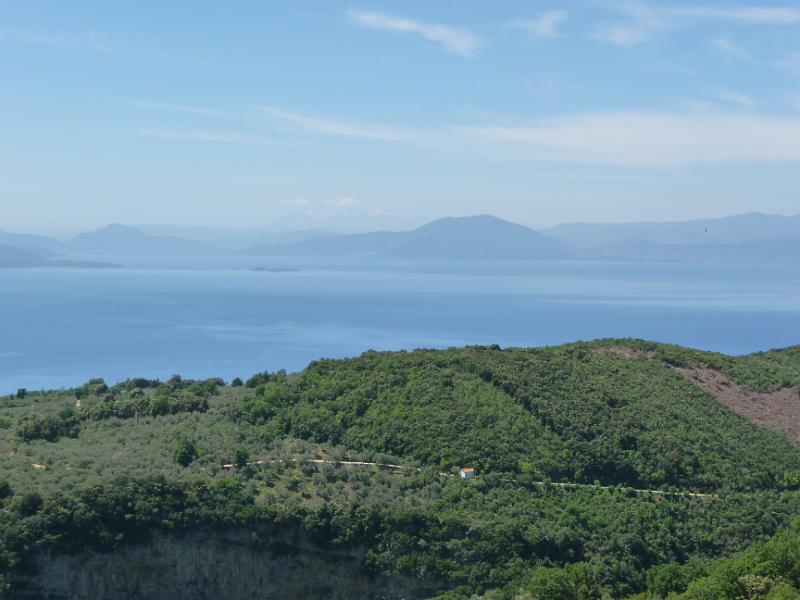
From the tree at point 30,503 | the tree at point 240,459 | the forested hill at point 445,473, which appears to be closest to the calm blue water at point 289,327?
the forested hill at point 445,473

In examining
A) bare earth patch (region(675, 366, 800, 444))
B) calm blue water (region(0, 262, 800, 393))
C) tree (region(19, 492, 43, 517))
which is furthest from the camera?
calm blue water (region(0, 262, 800, 393))

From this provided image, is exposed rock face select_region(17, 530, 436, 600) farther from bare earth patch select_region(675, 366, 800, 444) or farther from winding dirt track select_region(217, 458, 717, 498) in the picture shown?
bare earth patch select_region(675, 366, 800, 444)

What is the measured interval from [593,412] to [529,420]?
414 cm

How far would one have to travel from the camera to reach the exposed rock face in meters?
37.1

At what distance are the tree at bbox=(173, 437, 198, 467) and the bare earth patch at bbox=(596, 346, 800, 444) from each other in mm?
29956

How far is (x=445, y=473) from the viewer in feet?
149

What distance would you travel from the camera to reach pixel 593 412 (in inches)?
2031

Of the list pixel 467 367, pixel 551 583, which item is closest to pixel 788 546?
pixel 551 583

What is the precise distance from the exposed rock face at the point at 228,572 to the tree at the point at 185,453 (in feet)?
21.8

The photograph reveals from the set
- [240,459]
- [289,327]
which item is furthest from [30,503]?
[289,327]

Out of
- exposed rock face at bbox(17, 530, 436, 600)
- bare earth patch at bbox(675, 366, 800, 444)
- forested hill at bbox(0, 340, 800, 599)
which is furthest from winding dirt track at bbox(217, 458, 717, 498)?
bare earth patch at bbox(675, 366, 800, 444)

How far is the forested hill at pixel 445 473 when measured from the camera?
123ft

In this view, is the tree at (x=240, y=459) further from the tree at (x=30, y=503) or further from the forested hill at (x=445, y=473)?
the tree at (x=30, y=503)

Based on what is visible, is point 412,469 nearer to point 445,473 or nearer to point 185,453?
point 445,473
